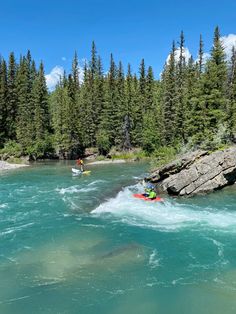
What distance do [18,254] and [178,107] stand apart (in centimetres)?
4382

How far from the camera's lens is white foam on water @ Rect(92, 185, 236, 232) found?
23.1 metres

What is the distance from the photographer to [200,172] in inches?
1257

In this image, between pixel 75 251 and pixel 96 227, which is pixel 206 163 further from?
pixel 75 251

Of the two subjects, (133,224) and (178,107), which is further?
(178,107)

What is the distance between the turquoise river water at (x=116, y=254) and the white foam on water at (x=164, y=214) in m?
0.06

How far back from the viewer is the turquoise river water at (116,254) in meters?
14.3

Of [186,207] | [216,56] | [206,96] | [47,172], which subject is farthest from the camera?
[47,172]

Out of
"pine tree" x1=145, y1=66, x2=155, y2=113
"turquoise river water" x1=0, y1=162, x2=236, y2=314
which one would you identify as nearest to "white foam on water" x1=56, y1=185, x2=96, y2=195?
"turquoise river water" x1=0, y1=162, x2=236, y2=314

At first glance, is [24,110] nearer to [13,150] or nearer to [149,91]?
[13,150]

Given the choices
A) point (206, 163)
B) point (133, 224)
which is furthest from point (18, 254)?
point (206, 163)

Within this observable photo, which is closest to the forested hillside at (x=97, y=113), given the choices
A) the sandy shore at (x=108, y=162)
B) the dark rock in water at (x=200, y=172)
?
the sandy shore at (x=108, y=162)

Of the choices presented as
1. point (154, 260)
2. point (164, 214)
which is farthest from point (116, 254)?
point (164, 214)

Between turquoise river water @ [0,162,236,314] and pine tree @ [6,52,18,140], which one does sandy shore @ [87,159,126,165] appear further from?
turquoise river water @ [0,162,236,314]

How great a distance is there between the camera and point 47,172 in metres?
47.7
